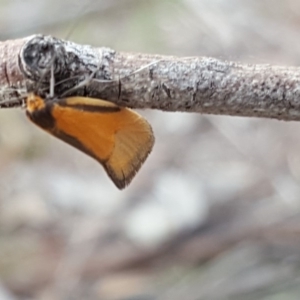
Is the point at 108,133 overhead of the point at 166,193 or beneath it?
beneath

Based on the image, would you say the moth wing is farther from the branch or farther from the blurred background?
the blurred background

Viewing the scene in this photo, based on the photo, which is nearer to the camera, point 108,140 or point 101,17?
point 108,140

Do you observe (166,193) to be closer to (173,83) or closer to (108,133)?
(108,133)

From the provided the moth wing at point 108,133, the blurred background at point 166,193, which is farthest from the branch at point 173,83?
the blurred background at point 166,193

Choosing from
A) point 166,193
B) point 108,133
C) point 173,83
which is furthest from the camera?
point 166,193

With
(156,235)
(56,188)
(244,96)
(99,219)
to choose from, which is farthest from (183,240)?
(244,96)

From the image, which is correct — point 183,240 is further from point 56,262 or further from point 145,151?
point 145,151

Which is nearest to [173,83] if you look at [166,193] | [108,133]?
[108,133]
